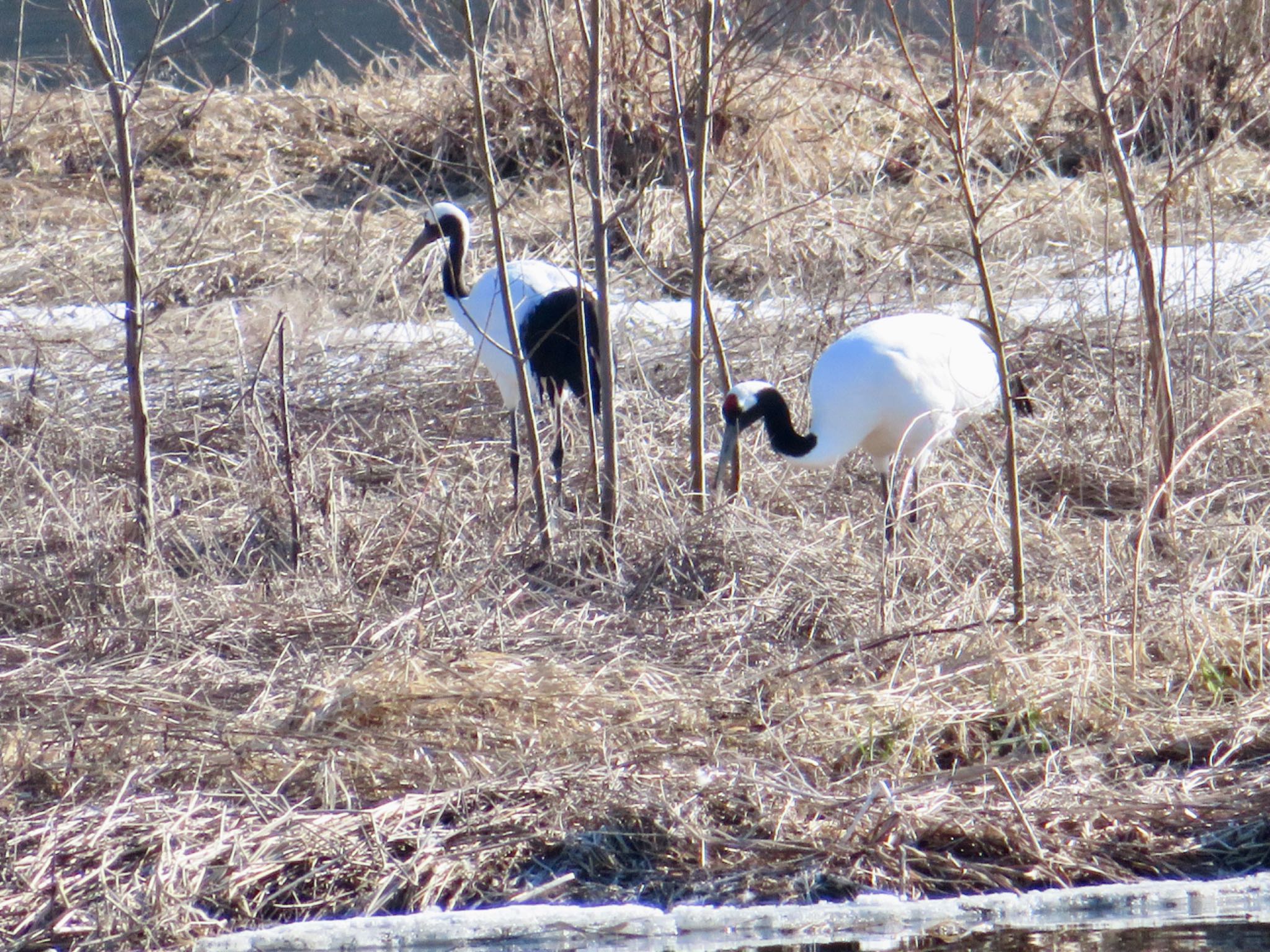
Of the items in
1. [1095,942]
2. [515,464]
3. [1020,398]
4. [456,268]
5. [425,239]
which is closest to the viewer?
[1095,942]

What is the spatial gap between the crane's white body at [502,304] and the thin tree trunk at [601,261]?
173cm

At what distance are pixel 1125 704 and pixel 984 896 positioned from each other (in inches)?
38.3

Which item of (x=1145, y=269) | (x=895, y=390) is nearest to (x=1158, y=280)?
(x=895, y=390)

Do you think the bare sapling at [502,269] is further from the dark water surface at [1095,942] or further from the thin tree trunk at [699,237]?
the dark water surface at [1095,942]

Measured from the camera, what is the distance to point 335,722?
3973 mm

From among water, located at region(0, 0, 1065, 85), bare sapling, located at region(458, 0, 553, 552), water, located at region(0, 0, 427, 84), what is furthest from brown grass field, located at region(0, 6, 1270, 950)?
water, located at region(0, 0, 427, 84)

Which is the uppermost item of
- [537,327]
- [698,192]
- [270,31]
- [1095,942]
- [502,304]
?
[270,31]

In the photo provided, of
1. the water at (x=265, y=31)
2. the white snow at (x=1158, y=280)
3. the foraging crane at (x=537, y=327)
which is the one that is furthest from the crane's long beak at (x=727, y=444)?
the water at (x=265, y=31)

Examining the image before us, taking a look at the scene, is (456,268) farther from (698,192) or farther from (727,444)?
(698,192)

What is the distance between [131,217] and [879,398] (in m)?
2.58

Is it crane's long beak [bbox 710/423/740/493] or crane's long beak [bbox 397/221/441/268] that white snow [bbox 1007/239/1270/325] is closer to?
crane's long beak [bbox 710/423/740/493]

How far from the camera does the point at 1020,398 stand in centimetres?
627

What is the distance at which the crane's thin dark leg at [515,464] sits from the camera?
5.48 m

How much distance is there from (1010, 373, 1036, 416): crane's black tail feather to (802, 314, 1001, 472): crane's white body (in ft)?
0.39
